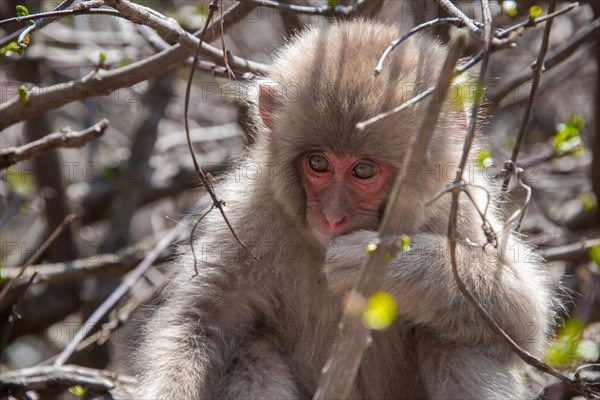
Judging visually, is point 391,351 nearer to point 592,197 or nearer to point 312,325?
point 312,325

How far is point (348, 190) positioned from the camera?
13.8 ft

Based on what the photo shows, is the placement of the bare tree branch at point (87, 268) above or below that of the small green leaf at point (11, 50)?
below

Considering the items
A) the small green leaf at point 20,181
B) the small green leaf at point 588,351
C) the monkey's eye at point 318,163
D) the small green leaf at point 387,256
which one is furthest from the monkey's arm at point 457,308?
the small green leaf at point 20,181

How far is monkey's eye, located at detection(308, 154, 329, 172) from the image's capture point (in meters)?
4.31

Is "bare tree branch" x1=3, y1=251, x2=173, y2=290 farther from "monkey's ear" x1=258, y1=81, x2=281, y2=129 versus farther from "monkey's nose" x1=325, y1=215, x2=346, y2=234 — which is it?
"monkey's nose" x1=325, y1=215, x2=346, y2=234

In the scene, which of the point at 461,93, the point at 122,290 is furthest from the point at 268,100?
the point at 122,290

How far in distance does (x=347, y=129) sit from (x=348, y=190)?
314 millimetres

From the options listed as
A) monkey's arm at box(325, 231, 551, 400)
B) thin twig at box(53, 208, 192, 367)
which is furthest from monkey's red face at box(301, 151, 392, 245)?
thin twig at box(53, 208, 192, 367)

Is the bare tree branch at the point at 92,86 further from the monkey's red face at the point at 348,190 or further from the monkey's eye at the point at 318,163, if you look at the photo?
the monkey's red face at the point at 348,190

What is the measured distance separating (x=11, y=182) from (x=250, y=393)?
11.9ft

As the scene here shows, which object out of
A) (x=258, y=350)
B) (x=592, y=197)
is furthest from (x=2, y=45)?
(x=592, y=197)

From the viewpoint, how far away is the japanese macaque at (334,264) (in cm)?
409

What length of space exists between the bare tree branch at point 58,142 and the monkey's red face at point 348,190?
4.34 feet

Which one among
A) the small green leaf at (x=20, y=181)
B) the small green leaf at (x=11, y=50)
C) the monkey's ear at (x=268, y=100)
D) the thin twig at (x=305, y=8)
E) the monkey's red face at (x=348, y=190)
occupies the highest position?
the thin twig at (x=305, y=8)
